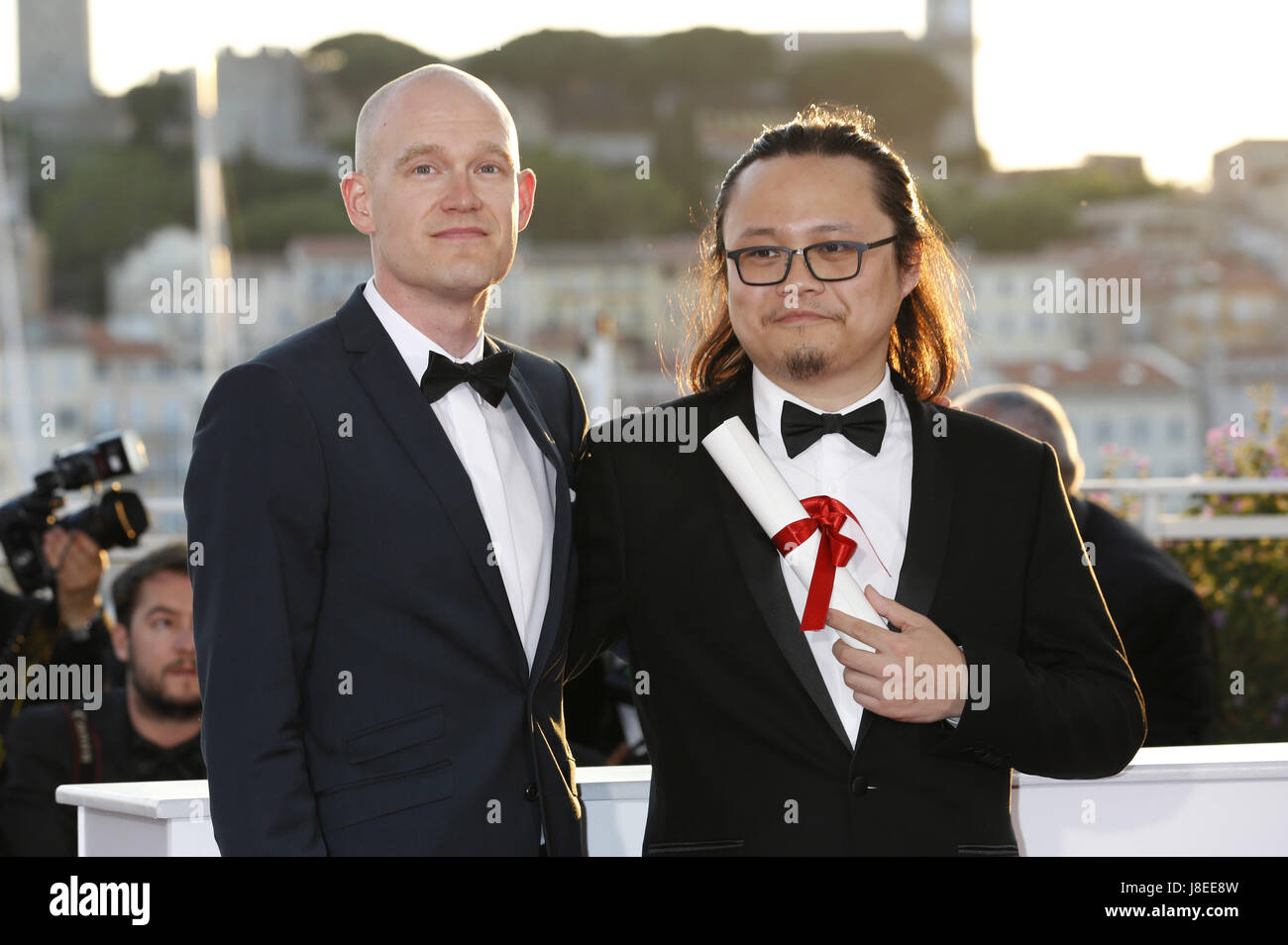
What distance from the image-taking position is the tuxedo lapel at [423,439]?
1.84m

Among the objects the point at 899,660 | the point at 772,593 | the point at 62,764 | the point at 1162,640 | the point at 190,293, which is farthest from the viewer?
the point at 190,293

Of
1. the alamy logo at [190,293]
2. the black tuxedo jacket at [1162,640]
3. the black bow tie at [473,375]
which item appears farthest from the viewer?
the alamy logo at [190,293]

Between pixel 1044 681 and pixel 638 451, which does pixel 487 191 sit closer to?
pixel 638 451

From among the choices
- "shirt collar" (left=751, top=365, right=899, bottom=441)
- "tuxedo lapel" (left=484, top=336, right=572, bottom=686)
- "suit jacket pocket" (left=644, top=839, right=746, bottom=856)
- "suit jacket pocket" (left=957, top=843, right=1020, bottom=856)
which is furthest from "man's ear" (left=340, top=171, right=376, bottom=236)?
"suit jacket pocket" (left=957, top=843, right=1020, bottom=856)

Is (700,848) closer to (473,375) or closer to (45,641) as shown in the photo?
(473,375)

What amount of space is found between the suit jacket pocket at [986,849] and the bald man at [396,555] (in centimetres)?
51

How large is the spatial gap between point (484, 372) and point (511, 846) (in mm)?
625

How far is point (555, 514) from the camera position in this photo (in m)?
1.96

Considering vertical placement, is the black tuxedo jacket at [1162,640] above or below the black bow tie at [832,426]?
below

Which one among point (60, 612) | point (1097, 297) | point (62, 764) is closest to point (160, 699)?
point (62, 764)

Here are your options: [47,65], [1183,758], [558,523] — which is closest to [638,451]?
[558,523]

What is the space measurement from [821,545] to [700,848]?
40cm
